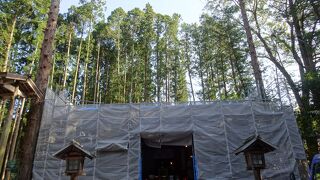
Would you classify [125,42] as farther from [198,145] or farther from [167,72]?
[198,145]

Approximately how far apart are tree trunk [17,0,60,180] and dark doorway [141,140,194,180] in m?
8.50

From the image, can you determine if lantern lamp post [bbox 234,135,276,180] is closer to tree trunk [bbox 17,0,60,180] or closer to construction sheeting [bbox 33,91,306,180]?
construction sheeting [bbox 33,91,306,180]

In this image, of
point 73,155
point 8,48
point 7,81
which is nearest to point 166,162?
point 73,155

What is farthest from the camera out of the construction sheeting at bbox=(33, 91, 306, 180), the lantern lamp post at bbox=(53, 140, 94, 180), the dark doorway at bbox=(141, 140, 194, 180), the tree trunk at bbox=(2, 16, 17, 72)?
the dark doorway at bbox=(141, 140, 194, 180)

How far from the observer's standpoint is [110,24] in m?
22.8

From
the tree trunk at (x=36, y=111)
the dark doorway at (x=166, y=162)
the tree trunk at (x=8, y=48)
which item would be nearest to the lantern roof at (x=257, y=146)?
the tree trunk at (x=36, y=111)

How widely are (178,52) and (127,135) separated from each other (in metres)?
14.6

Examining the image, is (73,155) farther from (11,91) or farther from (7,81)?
(7,81)

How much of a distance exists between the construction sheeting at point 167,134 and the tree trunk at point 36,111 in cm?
224

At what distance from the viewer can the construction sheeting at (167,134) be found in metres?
9.62

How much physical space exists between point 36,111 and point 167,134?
15.5 ft

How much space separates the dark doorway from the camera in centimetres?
1528

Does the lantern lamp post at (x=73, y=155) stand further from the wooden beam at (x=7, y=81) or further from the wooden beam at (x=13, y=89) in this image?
the wooden beam at (x=7, y=81)

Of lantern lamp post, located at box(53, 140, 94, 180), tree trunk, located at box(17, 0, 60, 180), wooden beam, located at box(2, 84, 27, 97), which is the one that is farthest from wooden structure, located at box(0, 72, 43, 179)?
lantern lamp post, located at box(53, 140, 94, 180)
